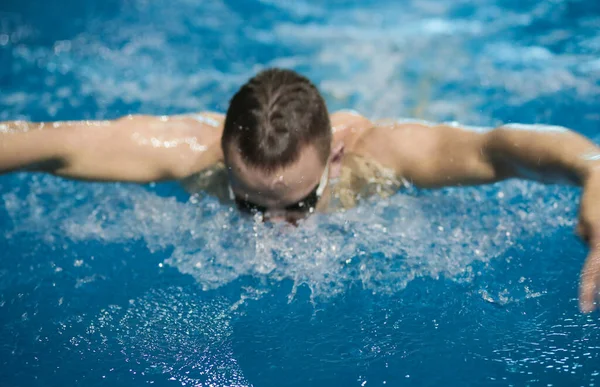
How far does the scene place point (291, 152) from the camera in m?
1.83

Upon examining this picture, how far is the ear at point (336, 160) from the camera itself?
6.96 feet

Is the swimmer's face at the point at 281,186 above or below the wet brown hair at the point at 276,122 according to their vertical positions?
below

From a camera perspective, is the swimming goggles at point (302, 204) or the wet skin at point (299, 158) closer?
the wet skin at point (299, 158)

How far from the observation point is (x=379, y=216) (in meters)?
2.27

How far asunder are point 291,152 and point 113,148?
2.20 ft

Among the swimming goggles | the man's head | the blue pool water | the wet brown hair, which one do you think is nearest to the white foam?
the blue pool water

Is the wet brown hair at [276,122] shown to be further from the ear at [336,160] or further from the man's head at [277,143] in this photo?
the ear at [336,160]

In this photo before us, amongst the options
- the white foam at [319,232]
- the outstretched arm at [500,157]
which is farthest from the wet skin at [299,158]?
the white foam at [319,232]

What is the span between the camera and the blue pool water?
1.75m

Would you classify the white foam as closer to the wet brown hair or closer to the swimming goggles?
the swimming goggles

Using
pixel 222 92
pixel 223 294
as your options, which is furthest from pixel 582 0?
pixel 223 294

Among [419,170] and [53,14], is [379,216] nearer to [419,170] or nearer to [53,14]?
[419,170]

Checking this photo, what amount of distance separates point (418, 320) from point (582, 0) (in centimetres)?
306

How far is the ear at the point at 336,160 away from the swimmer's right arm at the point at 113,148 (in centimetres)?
36
